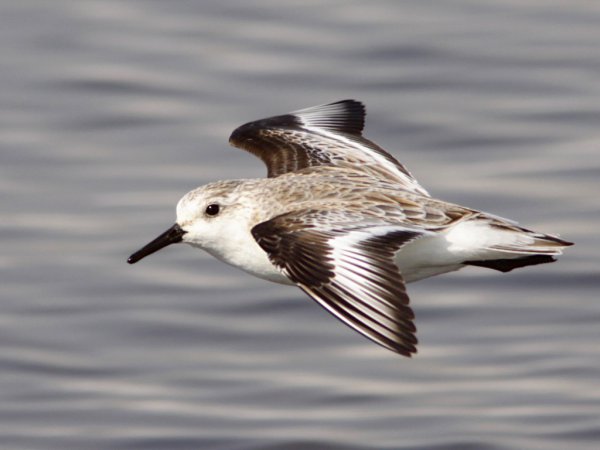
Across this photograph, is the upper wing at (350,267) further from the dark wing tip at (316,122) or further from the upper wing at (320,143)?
the dark wing tip at (316,122)

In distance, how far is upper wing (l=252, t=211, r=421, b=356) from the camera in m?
10.4

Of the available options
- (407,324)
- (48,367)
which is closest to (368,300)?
(407,324)

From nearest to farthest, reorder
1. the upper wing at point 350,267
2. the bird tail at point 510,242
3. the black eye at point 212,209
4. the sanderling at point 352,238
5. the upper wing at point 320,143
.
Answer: the upper wing at point 350,267 → the sanderling at point 352,238 → the bird tail at point 510,242 → the black eye at point 212,209 → the upper wing at point 320,143

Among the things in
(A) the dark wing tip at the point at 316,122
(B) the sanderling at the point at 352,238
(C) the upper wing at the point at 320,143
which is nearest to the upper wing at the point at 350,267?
(B) the sanderling at the point at 352,238

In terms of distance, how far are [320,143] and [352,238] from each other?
3.08m

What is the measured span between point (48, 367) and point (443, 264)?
5.66 meters

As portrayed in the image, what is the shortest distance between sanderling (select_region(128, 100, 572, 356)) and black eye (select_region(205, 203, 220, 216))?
0.01 meters

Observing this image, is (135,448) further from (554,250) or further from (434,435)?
(554,250)

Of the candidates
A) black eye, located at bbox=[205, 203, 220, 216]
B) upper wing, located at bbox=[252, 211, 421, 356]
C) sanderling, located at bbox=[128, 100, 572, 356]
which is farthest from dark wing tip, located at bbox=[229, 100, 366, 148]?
upper wing, located at bbox=[252, 211, 421, 356]

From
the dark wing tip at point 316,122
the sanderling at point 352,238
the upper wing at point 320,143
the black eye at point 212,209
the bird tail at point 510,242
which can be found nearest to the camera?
the sanderling at point 352,238

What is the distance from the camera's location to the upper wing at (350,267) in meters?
10.4

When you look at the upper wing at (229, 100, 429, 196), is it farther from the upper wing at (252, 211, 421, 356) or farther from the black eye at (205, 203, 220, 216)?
the upper wing at (252, 211, 421, 356)

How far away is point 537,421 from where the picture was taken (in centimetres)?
1553

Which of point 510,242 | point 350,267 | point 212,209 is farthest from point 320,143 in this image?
point 350,267
